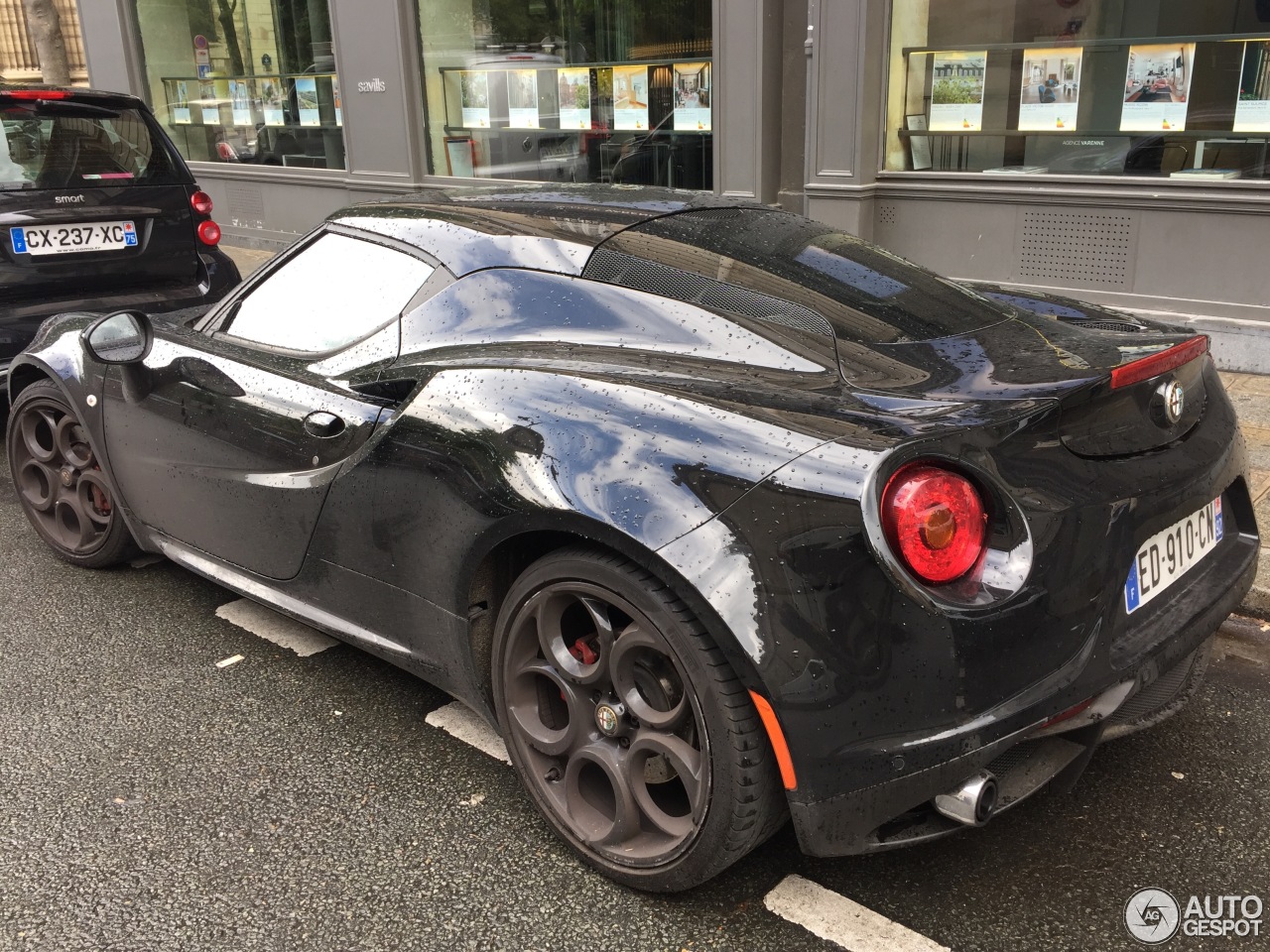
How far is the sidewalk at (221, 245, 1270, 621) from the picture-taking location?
3717mm

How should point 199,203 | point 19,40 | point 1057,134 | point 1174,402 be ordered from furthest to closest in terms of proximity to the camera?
point 19,40, point 1057,134, point 199,203, point 1174,402

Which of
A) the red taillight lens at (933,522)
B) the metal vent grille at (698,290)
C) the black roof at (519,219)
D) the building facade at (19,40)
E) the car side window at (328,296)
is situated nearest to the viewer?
the red taillight lens at (933,522)

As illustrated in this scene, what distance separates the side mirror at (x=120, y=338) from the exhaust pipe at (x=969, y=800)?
9.23ft

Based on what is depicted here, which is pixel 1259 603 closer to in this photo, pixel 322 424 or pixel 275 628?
pixel 322 424

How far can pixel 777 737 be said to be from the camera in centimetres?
207

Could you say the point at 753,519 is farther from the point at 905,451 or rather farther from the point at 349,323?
the point at 349,323

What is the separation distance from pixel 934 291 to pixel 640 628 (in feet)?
4.29

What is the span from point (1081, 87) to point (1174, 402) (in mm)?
5229

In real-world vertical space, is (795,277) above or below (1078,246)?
above

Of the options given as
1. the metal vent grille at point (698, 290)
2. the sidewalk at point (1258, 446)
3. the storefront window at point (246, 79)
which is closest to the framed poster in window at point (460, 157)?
the storefront window at point (246, 79)

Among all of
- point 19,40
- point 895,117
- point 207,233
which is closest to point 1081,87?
point 895,117

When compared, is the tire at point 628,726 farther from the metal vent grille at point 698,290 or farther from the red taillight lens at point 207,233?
the red taillight lens at point 207,233

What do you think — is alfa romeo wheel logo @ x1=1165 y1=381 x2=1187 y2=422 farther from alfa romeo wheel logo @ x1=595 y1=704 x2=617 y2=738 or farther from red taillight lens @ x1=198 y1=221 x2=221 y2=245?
red taillight lens @ x1=198 y1=221 x2=221 y2=245

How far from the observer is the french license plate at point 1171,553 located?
7.49 ft
